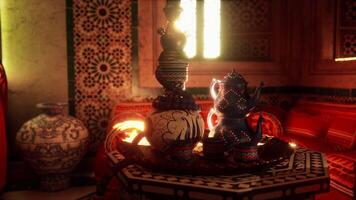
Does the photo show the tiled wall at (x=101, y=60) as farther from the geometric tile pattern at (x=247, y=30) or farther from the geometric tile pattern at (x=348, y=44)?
the geometric tile pattern at (x=247, y=30)

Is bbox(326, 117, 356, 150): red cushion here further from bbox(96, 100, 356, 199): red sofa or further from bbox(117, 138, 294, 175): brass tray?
bbox(117, 138, 294, 175): brass tray

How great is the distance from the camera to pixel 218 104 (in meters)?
2.43

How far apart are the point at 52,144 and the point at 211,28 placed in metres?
2.59

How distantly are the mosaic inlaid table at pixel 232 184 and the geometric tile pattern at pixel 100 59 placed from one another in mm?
2807

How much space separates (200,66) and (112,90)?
1171mm

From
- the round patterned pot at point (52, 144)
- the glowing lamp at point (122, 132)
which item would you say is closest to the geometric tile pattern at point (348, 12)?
the glowing lamp at point (122, 132)

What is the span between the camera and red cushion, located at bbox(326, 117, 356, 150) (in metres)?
3.62

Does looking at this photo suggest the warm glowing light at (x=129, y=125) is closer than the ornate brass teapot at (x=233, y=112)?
No

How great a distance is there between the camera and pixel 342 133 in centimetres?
372

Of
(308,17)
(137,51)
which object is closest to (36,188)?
(137,51)

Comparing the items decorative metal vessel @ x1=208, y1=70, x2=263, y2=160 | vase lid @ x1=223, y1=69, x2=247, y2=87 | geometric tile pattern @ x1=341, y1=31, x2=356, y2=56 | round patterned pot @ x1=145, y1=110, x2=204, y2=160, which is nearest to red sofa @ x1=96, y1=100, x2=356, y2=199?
geometric tile pattern @ x1=341, y1=31, x2=356, y2=56

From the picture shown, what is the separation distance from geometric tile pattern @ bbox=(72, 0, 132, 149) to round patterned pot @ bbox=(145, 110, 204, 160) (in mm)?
2676

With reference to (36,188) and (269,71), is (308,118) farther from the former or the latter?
(36,188)

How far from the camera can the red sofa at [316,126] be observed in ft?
11.0
